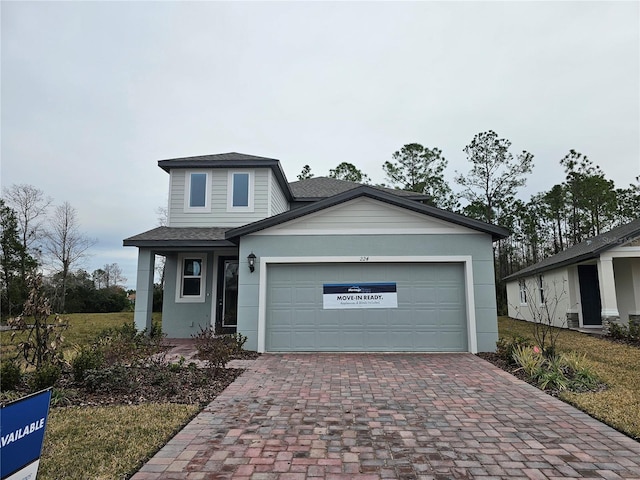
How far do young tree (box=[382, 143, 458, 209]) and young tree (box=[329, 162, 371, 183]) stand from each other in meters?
2.39

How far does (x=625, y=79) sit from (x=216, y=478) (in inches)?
595

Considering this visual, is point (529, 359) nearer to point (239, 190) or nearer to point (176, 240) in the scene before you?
point (176, 240)

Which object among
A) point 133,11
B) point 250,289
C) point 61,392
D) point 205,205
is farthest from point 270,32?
point 61,392

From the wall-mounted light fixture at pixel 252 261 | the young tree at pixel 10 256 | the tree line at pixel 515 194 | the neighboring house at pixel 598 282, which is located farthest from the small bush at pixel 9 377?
the tree line at pixel 515 194

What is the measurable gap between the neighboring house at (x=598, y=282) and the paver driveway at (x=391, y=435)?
28.0ft

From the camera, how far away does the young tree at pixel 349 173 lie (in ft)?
89.7

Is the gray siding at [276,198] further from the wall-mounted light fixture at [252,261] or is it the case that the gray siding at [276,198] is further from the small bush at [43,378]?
the small bush at [43,378]

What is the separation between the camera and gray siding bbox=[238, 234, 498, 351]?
29.0 ft

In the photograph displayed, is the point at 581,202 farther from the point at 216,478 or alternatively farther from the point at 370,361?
the point at 216,478

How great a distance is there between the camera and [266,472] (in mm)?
3215

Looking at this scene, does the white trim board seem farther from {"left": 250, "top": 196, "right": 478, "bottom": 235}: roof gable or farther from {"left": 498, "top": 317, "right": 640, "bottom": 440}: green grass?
{"left": 498, "top": 317, "right": 640, "bottom": 440}: green grass

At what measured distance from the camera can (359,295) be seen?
912 centimetres

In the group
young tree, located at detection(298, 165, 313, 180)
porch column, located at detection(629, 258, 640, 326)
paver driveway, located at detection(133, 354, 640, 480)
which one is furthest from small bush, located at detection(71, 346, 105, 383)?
young tree, located at detection(298, 165, 313, 180)

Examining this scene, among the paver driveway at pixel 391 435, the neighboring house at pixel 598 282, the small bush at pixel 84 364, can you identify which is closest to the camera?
the paver driveway at pixel 391 435
